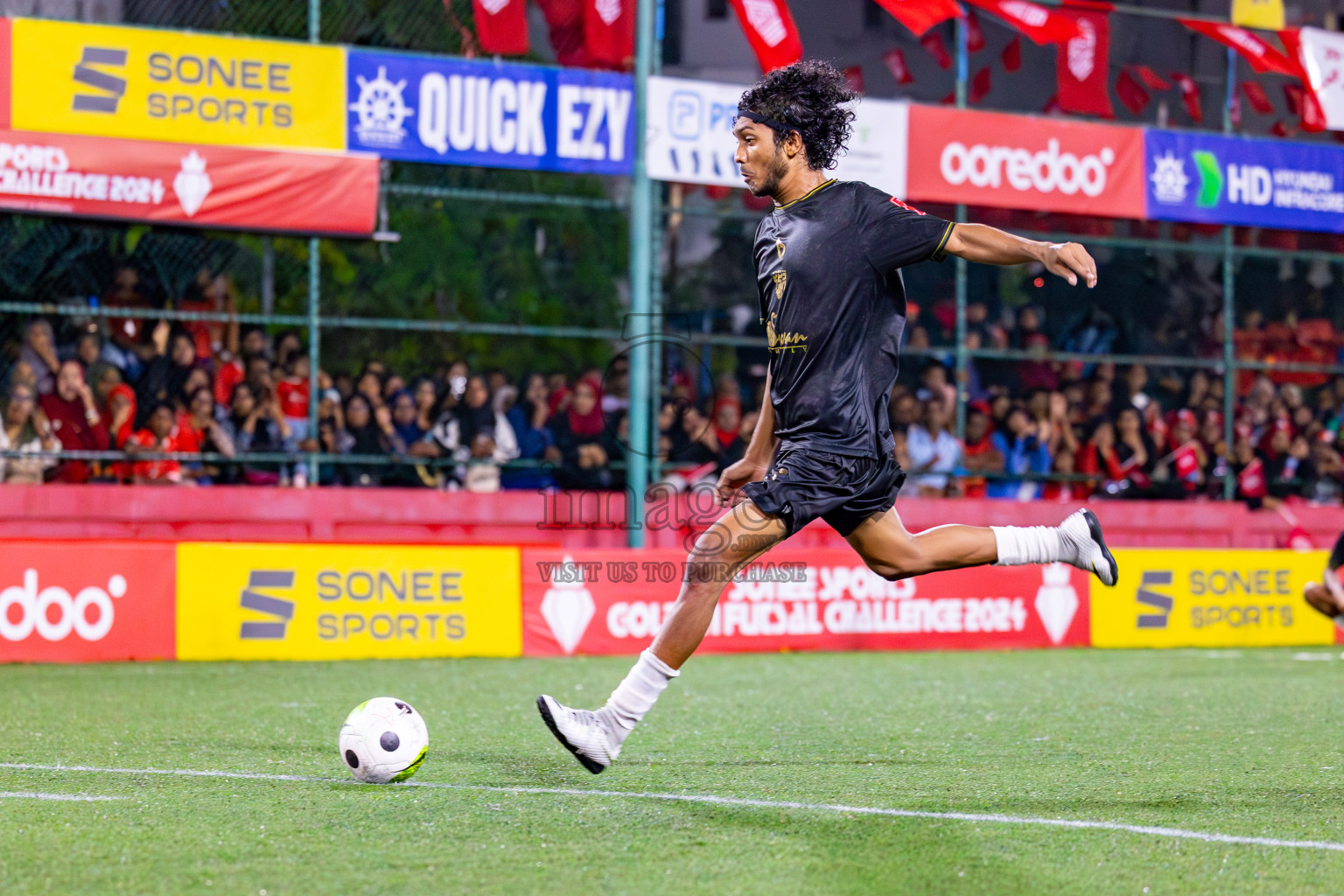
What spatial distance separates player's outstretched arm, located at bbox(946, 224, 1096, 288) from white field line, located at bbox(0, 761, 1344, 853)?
1713 mm

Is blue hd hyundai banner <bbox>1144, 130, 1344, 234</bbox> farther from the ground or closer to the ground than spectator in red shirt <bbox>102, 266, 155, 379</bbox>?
→ farther from the ground

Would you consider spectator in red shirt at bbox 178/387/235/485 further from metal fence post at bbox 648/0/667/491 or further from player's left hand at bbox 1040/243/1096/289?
player's left hand at bbox 1040/243/1096/289

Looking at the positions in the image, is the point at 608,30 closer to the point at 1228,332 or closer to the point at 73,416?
the point at 73,416

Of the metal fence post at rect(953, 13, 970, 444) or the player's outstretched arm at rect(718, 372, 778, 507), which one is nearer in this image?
the player's outstretched arm at rect(718, 372, 778, 507)

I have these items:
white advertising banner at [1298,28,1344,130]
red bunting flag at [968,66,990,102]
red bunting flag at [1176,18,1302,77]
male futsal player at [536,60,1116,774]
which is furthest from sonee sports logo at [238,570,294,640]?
white advertising banner at [1298,28,1344,130]

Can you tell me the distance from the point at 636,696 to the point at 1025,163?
1233 cm

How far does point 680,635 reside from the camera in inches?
204

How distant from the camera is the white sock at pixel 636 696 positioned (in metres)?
5.15

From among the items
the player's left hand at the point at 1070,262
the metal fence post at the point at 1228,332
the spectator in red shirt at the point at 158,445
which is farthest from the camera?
the metal fence post at the point at 1228,332

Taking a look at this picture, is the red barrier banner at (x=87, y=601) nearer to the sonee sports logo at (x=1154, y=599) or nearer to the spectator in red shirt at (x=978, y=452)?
the sonee sports logo at (x=1154, y=599)

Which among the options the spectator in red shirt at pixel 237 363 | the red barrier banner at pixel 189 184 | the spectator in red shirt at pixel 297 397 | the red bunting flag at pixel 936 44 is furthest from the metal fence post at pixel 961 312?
the spectator in red shirt at pixel 237 363

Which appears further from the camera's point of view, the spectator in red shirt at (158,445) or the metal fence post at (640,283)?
the metal fence post at (640,283)

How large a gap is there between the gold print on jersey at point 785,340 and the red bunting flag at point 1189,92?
15125mm

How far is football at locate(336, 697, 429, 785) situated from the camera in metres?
5.35
